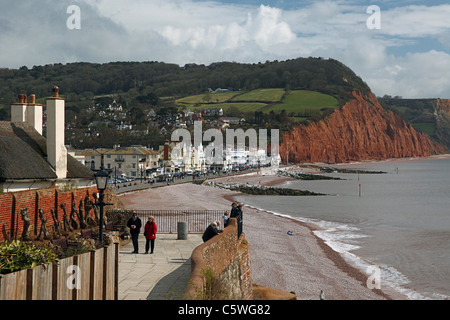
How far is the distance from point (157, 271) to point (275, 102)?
172155 mm

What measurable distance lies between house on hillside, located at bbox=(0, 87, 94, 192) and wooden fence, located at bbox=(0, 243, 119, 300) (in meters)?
8.12

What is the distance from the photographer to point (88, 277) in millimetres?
6836

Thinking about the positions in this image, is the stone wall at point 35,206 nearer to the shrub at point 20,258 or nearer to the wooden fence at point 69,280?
the wooden fence at point 69,280

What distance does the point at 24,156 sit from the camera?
15586mm

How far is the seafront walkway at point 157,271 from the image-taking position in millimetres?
9719

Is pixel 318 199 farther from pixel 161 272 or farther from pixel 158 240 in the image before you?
pixel 161 272

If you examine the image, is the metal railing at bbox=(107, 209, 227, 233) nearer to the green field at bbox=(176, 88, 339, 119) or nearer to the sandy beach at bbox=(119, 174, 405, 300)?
the sandy beach at bbox=(119, 174, 405, 300)

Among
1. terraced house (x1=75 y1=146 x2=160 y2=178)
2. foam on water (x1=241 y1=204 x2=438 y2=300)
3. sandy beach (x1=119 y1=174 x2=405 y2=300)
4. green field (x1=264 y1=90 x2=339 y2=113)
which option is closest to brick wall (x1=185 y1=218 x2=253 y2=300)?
sandy beach (x1=119 y1=174 x2=405 y2=300)

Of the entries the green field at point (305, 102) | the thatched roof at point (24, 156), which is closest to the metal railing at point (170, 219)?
the thatched roof at point (24, 156)

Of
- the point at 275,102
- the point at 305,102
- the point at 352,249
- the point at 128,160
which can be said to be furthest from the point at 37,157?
the point at 305,102

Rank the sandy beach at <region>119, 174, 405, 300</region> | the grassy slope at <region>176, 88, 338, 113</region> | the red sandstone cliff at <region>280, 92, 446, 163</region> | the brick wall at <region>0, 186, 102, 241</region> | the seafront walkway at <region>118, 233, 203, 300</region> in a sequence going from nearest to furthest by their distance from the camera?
the seafront walkway at <region>118, 233, 203, 300</region> → the brick wall at <region>0, 186, 102, 241</region> → the sandy beach at <region>119, 174, 405, 300</region> → the red sandstone cliff at <region>280, 92, 446, 163</region> → the grassy slope at <region>176, 88, 338, 113</region>

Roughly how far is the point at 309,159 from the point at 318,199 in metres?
105

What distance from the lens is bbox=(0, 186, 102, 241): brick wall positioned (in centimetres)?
1168
